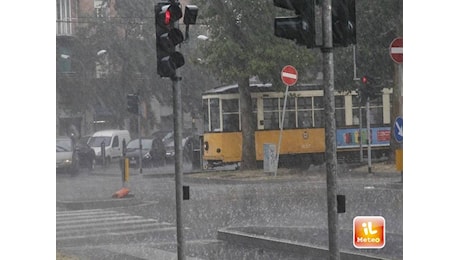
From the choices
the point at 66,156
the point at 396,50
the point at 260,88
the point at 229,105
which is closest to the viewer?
the point at 396,50

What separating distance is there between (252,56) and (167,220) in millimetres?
1678

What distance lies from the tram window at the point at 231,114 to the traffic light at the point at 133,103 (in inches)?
31.9

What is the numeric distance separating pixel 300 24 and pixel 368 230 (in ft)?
6.28

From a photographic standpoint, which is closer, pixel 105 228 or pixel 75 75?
pixel 75 75

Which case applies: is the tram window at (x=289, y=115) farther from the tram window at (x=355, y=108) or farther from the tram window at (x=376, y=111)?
the tram window at (x=376, y=111)

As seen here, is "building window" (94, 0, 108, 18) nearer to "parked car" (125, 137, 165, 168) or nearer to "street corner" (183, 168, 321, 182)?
"parked car" (125, 137, 165, 168)

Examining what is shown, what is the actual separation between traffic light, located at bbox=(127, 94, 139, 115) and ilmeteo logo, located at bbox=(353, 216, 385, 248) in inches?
88.3

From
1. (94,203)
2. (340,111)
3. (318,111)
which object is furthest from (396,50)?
(94,203)

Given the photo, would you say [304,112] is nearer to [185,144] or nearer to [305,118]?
[305,118]

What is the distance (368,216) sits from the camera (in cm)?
848

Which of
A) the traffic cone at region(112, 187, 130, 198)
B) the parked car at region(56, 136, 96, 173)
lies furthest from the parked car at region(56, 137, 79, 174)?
the traffic cone at region(112, 187, 130, 198)

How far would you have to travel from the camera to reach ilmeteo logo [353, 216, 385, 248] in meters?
8.45

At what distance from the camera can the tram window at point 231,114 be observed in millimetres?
9117

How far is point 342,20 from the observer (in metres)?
7.57
